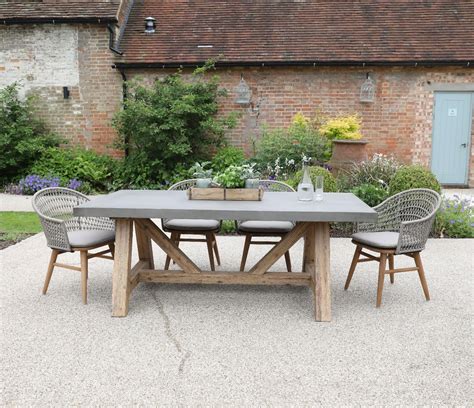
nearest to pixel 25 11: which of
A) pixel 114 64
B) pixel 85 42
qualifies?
pixel 85 42

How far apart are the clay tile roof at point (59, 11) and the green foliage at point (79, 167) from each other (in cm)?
284

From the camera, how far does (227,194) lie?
158 inches

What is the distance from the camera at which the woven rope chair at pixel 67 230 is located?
3.99 metres

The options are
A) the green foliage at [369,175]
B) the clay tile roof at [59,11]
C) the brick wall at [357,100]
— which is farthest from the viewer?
the brick wall at [357,100]

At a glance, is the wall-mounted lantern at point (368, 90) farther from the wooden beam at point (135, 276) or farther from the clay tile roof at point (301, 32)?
the wooden beam at point (135, 276)

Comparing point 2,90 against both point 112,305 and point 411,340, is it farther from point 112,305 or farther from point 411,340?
point 411,340

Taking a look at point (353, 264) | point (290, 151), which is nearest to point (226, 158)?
point (290, 151)

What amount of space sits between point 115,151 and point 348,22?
6.23 m

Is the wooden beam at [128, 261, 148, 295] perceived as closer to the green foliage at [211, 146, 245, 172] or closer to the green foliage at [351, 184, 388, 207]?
the green foliage at [351, 184, 388, 207]

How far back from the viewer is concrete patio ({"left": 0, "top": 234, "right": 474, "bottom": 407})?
8.64 ft

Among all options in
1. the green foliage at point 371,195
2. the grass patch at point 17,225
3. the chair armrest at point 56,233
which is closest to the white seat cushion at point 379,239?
the chair armrest at point 56,233

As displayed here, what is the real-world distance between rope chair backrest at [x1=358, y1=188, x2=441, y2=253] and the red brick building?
21.3 ft

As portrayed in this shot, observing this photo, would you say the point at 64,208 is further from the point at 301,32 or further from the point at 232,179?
the point at 301,32

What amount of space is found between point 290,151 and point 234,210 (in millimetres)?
5866
